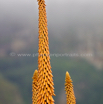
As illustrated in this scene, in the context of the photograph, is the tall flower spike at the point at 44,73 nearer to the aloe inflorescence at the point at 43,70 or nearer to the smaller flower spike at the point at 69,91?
the aloe inflorescence at the point at 43,70

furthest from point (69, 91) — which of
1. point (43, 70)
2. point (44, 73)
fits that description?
point (43, 70)

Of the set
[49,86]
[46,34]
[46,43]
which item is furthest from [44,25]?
[49,86]

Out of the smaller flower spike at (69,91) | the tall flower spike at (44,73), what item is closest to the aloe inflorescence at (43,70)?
the tall flower spike at (44,73)

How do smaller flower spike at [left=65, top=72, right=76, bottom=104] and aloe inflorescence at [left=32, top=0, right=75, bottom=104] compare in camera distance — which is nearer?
aloe inflorescence at [left=32, top=0, right=75, bottom=104]

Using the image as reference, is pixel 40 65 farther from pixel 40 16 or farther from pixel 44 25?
pixel 40 16

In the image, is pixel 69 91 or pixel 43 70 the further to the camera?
pixel 69 91

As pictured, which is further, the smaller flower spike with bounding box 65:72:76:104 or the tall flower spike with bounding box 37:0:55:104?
the smaller flower spike with bounding box 65:72:76:104

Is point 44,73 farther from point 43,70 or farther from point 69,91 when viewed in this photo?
point 69,91

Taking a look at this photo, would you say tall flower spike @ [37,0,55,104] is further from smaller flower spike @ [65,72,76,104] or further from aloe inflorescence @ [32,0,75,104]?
smaller flower spike @ [65,72,76,104]

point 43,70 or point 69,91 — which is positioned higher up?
point 43,70

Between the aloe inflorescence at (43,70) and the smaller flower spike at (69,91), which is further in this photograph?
the smaller flower spike at (69,91)

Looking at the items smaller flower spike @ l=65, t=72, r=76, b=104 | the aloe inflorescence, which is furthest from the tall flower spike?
smaller flower spike @ l=65, t=72, r=76, b=104
